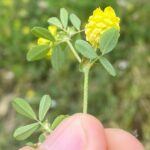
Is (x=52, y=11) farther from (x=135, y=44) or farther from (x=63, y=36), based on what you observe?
(x=63, y=36)

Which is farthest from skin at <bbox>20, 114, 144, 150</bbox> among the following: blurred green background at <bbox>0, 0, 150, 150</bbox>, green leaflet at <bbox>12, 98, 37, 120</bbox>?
blurred green background at <bbox>0, 0, 150, 150</bbox>

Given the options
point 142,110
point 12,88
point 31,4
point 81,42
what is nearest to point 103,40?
point 81,42

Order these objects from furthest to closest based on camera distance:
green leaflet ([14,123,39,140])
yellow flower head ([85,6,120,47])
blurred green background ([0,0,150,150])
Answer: blurred green background ([0,0,150,150]), green leaflet ([14,123,39,140]), yellow flower head ([85,6,120,47])

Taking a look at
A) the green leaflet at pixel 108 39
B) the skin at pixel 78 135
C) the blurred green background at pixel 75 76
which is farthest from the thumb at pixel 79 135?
the blurred green background at pixel 75 76

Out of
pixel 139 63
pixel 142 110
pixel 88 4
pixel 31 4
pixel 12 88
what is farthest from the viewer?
pixel 31 4

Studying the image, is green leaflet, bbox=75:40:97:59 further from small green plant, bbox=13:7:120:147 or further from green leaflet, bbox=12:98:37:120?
green leaflet, bbox=12:98:37:120

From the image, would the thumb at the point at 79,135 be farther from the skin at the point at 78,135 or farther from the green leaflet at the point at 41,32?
the green leaflet at the point at 41,32

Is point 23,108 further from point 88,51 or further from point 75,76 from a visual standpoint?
point 75,76
